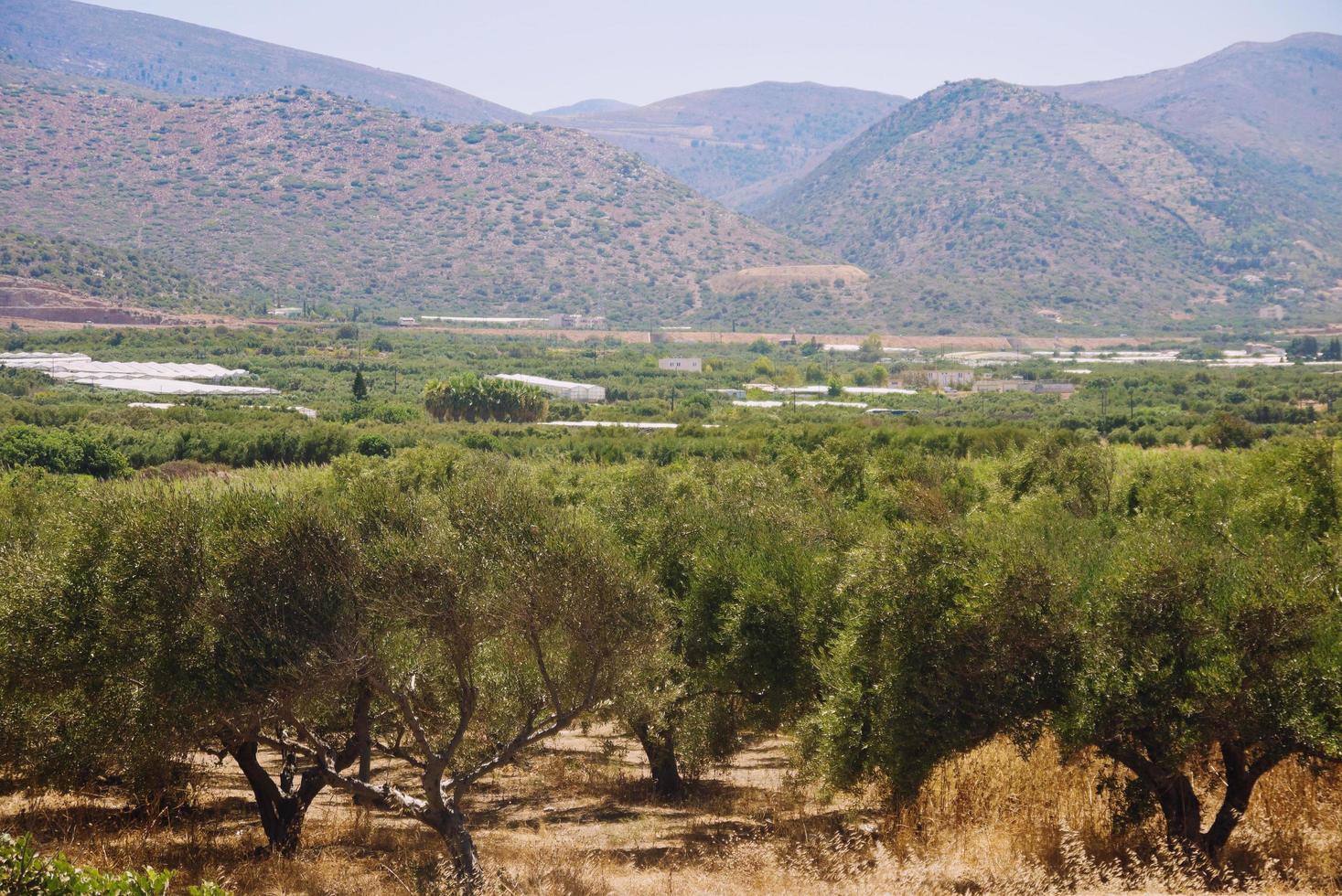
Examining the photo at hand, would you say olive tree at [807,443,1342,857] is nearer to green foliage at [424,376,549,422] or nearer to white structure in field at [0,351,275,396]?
green foliage at [424,376,549,422]

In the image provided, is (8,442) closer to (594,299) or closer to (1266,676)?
(1266,676)

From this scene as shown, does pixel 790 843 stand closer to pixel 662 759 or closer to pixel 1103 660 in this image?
pixel 662 759

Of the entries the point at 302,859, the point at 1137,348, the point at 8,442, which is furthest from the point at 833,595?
the point at 1137,348

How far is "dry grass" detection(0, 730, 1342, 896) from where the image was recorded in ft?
59.4

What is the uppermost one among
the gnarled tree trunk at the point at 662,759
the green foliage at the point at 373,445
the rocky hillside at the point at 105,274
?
the rocky hillside at the point at 105,274

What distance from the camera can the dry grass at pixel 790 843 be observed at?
18.1 m

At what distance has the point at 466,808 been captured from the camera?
1000 inches

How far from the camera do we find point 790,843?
851 inches

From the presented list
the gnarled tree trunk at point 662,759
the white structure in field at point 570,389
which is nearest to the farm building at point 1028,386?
the white structure in field at point 570,389

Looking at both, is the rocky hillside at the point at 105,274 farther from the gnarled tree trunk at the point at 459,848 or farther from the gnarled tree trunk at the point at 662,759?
the gnarled tree trunk at the point at 459,848

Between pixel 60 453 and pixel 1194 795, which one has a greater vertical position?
pixel 1194 795

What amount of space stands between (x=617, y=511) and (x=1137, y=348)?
153 meters

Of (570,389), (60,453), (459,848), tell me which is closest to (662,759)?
(459,848)

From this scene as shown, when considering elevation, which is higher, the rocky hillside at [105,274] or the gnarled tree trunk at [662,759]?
the rocky hillside at [105,274]
